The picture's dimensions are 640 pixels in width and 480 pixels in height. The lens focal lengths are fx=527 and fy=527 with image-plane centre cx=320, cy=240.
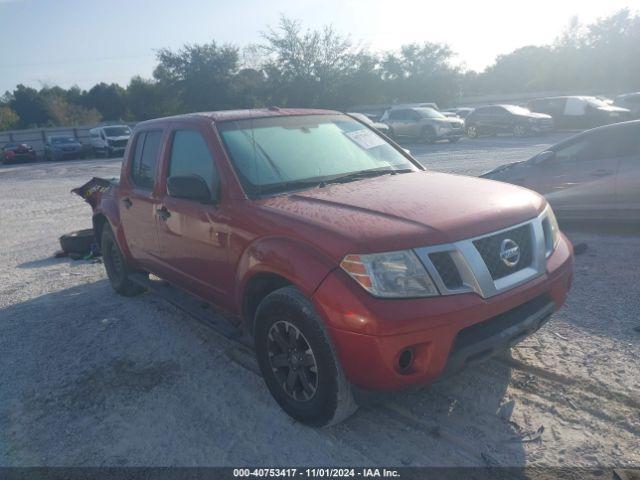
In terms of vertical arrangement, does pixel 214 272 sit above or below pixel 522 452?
above

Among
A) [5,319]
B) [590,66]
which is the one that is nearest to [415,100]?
[590,66]

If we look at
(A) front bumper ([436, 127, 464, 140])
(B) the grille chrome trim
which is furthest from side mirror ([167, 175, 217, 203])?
(A) front bumper ([436, 127, 464, 140])

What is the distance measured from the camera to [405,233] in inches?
110

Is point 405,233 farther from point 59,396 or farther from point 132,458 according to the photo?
point 59,396

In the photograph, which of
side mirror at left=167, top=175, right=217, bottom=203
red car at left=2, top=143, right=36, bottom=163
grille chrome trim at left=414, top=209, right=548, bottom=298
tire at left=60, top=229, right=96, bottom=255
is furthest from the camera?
→ red car at left=2, top=143, right=36, bottom=163

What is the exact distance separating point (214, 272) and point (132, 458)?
4.42ft

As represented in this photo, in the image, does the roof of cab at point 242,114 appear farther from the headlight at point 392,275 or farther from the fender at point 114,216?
the headlight at point 392,275

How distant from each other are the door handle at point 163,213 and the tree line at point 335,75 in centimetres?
4192

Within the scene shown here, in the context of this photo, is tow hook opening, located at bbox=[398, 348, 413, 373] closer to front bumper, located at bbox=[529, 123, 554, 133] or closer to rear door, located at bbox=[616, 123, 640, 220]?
rear door, located at bbox=[616, 123, 640, 220]

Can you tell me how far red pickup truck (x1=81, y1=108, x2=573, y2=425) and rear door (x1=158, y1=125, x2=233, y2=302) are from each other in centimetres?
2

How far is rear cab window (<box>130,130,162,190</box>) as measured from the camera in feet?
15.5

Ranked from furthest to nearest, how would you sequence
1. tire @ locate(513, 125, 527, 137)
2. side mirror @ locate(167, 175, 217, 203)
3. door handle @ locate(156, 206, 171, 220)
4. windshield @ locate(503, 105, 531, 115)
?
windshield @ locate(503, 105, 531, 115), tire @ locate(513, 125, 527, 137), door handle @ locate(156, 206, 171, 220), side mirror @ locate(167, 175, 217, 203)

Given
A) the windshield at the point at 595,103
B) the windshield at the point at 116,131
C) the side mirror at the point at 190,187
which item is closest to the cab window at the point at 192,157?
the side mirror at the point at 190,187

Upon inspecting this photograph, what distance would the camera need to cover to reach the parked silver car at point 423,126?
24.3 metres
